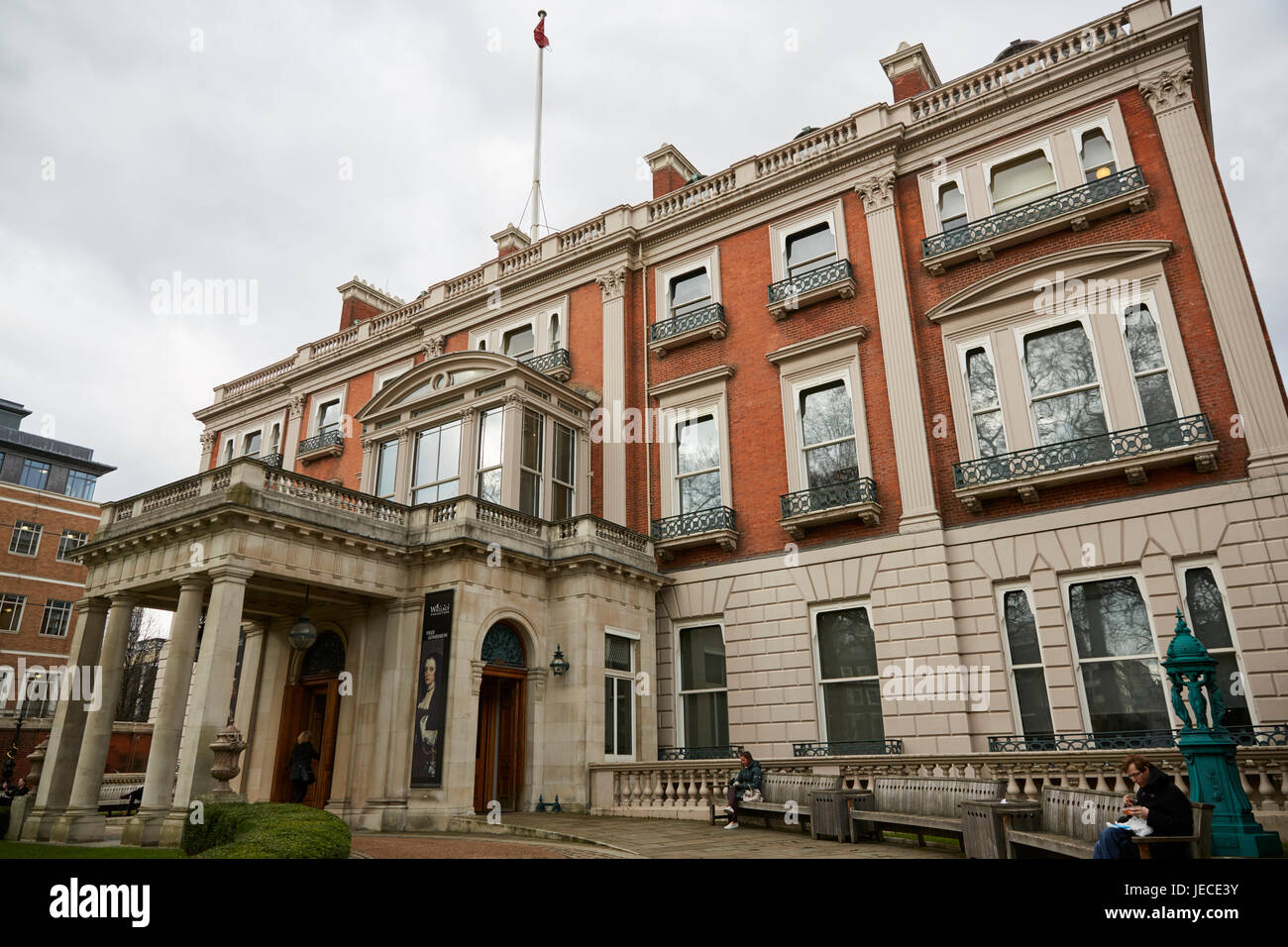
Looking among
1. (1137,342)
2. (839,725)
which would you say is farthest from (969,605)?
(1137,342)

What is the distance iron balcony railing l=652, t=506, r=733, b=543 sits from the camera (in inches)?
781

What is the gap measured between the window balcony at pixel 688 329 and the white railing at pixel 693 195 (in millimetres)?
3418

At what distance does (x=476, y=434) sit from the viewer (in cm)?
2106

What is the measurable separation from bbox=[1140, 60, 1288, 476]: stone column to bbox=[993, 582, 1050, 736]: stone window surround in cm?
434

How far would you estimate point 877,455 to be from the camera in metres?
18.4

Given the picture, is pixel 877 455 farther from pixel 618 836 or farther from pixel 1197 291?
pixel 618 836

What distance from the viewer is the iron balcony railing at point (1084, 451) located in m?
14.8

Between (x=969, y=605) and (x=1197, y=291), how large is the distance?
743 centimetres

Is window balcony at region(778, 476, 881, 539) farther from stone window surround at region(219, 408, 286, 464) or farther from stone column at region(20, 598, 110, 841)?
stone window surround at region(219, 408, 286, 464)

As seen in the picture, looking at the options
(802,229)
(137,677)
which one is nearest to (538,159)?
(802,229)

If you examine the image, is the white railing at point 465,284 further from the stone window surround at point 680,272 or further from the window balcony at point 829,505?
the window balcony at point 829,505

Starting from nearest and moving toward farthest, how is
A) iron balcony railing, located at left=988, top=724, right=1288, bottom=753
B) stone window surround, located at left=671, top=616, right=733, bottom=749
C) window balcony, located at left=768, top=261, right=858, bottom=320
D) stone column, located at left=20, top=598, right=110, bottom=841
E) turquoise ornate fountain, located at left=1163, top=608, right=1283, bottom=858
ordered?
turquoise ornate fountain, located at left=1163, top=608, right=1283, bottom=858 < iron balcony railing, located at left=988, top=724, right=1288, bottom=753 < stone column, located at left=20, top=598, right=110, bottom=841 < stone window surround, located at left=671, top=616, right=733, bottom=749 < window balcony, located at left=768, top=261, right=858, bottom=320

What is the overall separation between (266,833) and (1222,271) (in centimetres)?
1808

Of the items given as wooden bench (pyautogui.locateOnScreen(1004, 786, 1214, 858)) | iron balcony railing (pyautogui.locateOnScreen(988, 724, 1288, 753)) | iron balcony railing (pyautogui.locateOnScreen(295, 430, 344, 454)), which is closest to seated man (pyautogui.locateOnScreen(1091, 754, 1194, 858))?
wooden bench (pyautogui.locateOnScreen(1004, 786, 1214, 858))
